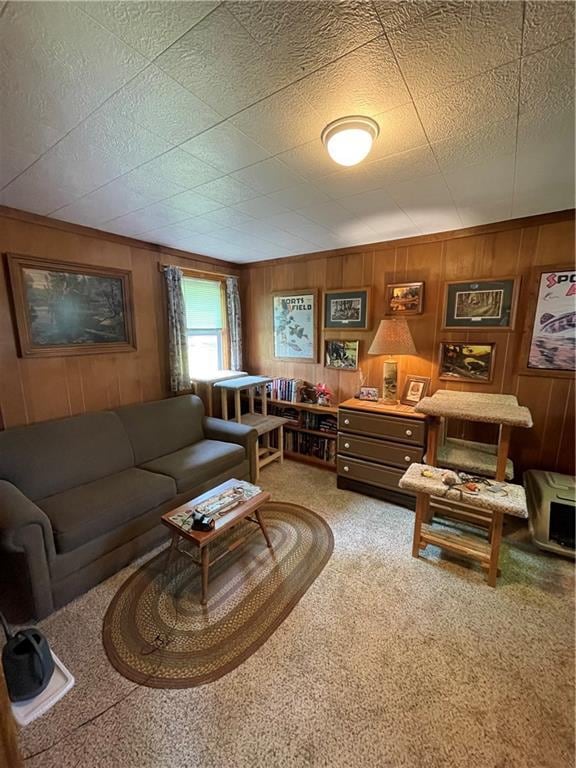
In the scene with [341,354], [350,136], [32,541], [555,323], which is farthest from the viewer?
[341,354]

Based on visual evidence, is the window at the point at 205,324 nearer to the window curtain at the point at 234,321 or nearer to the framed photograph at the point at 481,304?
the window curtain at the point at 234,321

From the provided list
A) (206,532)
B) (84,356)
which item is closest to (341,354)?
(206,532)

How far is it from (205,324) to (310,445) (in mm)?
1913

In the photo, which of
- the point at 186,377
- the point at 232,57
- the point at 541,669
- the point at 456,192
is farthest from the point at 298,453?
the point at 232,57

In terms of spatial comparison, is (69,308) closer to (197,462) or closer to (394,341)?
(197,462)

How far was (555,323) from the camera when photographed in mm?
2436

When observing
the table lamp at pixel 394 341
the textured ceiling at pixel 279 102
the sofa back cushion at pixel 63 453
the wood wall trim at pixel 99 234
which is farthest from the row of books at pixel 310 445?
the textured ceiling at pixel 279 102

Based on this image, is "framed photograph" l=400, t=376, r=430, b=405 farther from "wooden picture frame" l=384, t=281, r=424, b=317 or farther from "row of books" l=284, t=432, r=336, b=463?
"row of books" l=284, t=432, r=336, b=463

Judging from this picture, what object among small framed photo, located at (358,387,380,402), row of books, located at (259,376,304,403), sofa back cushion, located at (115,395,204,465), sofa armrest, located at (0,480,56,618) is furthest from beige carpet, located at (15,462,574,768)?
row of books, located at (259,376,304,403)

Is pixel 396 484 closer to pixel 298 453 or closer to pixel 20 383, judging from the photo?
pixel 298 453

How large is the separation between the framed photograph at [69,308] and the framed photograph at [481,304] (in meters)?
2.94

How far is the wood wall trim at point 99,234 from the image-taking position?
2.21 m

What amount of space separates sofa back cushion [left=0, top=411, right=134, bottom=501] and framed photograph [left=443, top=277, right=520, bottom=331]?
120 inches

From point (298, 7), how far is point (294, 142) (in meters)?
0.62
